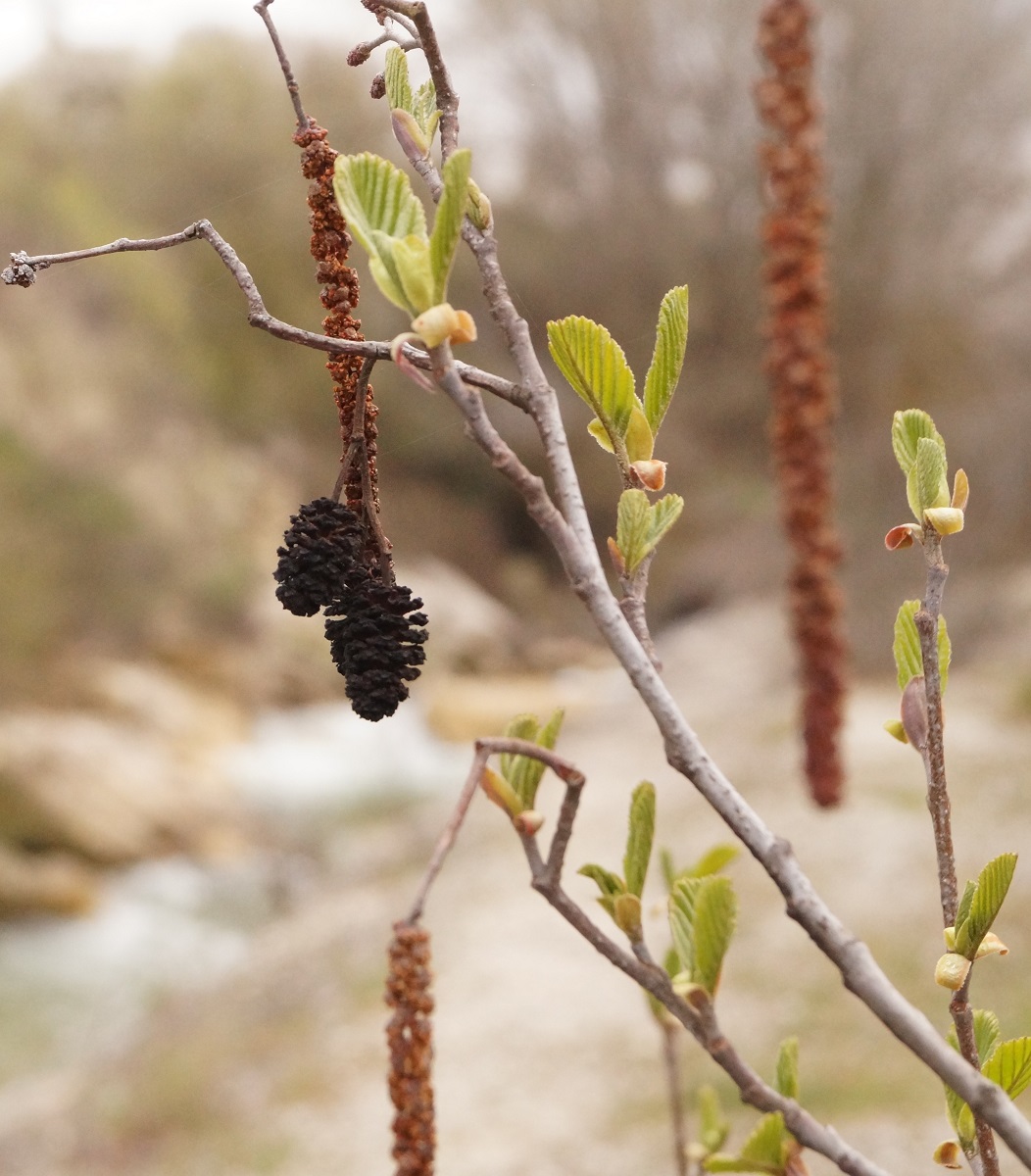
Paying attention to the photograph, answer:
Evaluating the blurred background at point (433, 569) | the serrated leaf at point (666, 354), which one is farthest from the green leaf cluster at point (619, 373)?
the blurred background at point (433, 569)

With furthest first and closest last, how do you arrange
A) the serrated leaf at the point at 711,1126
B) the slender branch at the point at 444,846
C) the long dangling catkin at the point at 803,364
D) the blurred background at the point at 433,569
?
the blurred background at the point at 433,569 < the long dangling catkin at the point at 803,364 < the serrated leaf at the point at 711,1126 < the slender branch at the point at 444,846

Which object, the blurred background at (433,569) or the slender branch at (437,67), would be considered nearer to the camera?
the slender branch at (437,67)

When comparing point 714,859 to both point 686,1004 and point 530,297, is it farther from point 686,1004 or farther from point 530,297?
point 530,297

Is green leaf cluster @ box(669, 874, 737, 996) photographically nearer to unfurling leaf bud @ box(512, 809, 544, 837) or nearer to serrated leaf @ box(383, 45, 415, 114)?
unfurling leaf bud @ box(512, 809, 544, 837)

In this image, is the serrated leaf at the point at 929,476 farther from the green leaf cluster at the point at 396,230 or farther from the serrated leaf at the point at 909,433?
the green leaf cluster at the point at 396,230

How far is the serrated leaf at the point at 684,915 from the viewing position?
267mm

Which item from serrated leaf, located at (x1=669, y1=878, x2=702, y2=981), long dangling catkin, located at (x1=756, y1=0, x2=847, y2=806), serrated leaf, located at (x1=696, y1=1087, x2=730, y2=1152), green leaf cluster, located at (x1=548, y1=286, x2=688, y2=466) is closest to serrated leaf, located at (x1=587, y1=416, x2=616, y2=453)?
green leaf cluster, located at (x1=548, y1=286, x2=688, y2=466)

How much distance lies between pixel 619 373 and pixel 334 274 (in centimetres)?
6

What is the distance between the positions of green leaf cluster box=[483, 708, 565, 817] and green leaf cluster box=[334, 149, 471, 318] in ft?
0.30

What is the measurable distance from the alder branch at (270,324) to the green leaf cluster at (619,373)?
0.05 feet

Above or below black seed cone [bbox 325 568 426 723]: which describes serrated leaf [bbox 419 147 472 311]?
above

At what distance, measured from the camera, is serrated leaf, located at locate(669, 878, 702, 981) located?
0.87 feet

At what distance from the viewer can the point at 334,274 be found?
0.25 metres

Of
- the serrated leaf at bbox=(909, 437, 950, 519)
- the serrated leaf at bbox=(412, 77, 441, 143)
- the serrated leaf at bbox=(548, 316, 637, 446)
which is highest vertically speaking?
the serrated leaf at bbox=(412, 77, 441, 143)
